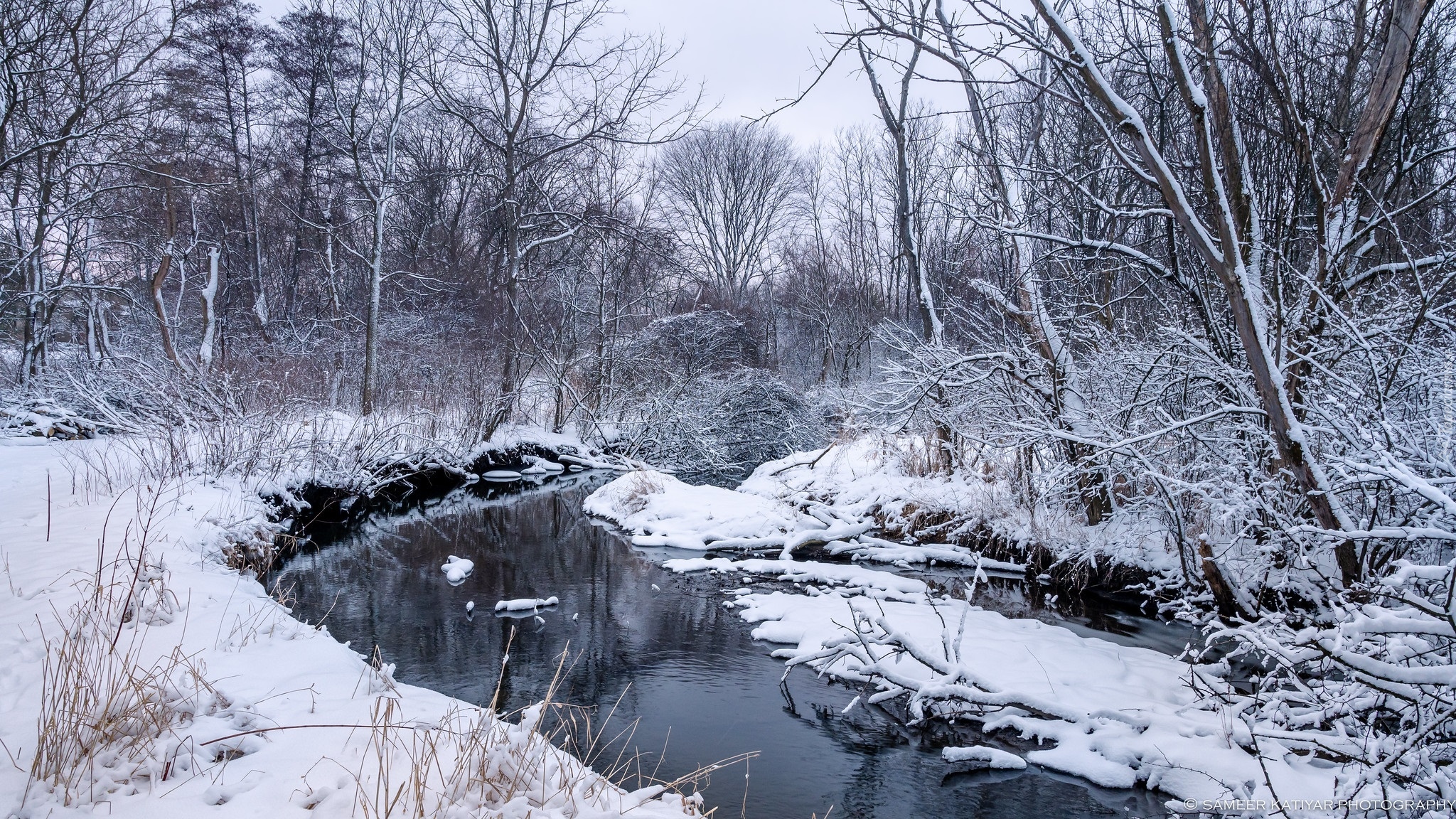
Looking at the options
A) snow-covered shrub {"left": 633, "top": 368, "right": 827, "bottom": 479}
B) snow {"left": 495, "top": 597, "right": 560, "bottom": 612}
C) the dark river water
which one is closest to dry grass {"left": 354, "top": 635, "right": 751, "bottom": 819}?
the dark river water

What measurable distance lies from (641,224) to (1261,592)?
1454cm

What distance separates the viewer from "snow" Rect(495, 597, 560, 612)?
22.7ft

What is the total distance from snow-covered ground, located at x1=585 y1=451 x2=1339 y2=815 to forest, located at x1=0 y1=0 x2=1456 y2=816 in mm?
72

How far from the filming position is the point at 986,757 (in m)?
4.23

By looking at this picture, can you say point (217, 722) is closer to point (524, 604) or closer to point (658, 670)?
point (658, 670)

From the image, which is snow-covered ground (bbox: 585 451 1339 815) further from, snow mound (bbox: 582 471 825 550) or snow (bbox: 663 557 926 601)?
snow mound (bbox: 582 471 825 550)

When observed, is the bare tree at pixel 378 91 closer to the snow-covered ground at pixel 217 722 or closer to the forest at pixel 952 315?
the forest at pixel 952 315

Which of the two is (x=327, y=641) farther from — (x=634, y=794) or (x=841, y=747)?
(x=841, y=747)

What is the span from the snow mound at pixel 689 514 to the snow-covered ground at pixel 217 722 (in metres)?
5.29

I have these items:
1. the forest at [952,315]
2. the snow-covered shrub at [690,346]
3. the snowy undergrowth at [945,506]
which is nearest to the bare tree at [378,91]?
the forest at [952,315]

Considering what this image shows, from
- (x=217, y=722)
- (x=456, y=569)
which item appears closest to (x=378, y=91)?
(x=456, y=569)

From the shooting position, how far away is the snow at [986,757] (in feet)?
13.7

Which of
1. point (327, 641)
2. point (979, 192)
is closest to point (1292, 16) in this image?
point (979, 192)

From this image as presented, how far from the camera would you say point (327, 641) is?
15.7 feet
